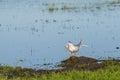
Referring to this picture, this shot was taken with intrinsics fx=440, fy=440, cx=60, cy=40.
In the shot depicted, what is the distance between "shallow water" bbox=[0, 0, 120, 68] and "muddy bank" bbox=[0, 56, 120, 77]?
897 mm

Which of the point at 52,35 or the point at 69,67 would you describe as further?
the point at 52,35

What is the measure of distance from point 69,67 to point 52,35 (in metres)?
6.89

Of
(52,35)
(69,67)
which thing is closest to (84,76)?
(69,67)

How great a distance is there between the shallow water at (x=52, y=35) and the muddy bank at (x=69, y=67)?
0.90m

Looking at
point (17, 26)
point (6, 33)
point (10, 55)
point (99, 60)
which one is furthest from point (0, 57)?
point (17, 26)

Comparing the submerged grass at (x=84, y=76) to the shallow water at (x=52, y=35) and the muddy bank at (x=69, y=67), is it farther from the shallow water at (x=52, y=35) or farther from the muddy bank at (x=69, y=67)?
the shallow water at (x=52, y=35)

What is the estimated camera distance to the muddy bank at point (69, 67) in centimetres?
1149

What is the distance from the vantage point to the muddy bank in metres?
11.5

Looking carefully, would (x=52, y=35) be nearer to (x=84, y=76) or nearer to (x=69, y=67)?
(x=69, y=67)

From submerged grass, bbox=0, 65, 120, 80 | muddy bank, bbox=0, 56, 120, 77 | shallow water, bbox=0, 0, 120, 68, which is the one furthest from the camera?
shallow water, bbox=0, 0, 120, 68

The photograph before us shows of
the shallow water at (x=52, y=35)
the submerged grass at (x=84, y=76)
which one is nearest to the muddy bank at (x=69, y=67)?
the submerged grass at (x=84, y=76)

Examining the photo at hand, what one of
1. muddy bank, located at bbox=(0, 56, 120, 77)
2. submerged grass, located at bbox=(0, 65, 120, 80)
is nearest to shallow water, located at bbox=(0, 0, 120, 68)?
muddy bank, located at bbox=(0, 56, 120, 77)

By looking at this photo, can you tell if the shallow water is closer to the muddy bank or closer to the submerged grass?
the muddy bank

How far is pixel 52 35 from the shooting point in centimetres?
1909
